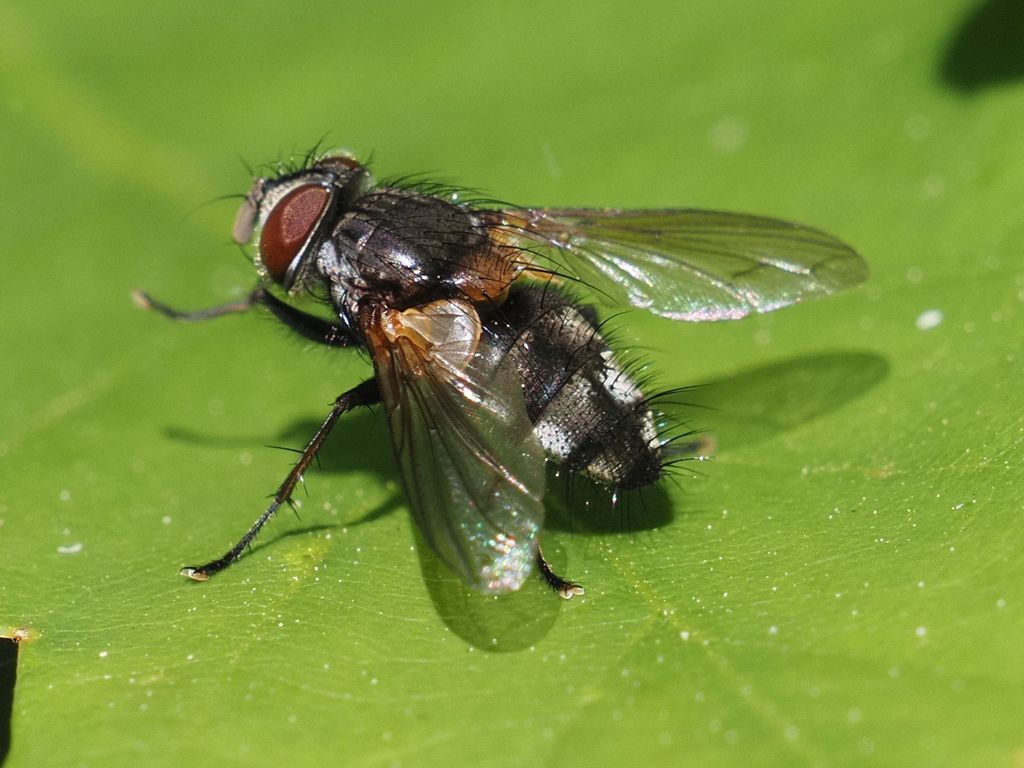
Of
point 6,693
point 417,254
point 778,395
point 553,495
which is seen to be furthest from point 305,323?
point 778,395

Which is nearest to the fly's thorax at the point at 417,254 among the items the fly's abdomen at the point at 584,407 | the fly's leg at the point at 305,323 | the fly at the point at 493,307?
the fly at the point at 493,307

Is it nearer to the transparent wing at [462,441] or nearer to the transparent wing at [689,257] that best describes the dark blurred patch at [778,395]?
the transparent wing at [689,257]

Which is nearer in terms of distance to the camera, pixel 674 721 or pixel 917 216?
pixel 674 721

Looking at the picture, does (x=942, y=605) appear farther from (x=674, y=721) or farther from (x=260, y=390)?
(x=260, y=390)

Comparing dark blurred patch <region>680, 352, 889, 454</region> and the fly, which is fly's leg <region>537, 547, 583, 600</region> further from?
dark blurred patch <region>680, 352, 889, 454</region>

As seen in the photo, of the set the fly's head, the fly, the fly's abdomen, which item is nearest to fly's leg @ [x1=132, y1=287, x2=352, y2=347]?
the fly

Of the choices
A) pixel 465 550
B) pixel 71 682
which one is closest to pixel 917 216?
pixel 465 550
